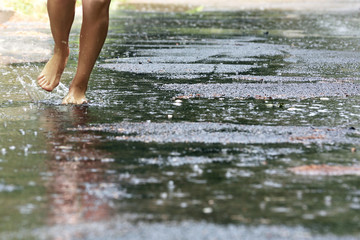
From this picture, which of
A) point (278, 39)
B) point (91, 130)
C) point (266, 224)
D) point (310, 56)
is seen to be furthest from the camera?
point (278, 39)

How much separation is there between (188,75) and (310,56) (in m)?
2.59

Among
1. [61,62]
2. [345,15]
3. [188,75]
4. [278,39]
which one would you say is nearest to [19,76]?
[61,62]

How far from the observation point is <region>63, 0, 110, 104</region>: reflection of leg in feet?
19.6

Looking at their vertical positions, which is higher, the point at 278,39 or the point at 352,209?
the point at 352,209

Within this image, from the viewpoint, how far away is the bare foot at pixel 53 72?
6340mm

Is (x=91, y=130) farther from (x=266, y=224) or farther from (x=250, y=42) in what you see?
(x=250, y=42)

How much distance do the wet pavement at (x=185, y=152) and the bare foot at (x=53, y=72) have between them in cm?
11

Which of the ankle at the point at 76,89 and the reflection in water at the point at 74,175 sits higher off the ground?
the reflection in water at the point at 74,175

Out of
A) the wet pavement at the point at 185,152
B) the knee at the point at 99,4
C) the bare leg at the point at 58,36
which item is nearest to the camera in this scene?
the wet pavement at the point at 185,152

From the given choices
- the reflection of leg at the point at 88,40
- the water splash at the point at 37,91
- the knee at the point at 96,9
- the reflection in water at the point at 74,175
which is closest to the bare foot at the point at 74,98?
the reflection of leg at the point at 88,40

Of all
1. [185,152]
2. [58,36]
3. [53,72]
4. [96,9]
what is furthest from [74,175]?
[58,36]

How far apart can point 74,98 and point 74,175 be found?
235cm

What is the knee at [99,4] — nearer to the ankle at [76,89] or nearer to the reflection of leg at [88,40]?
the reflection of leg at [88,40]

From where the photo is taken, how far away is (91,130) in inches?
192
